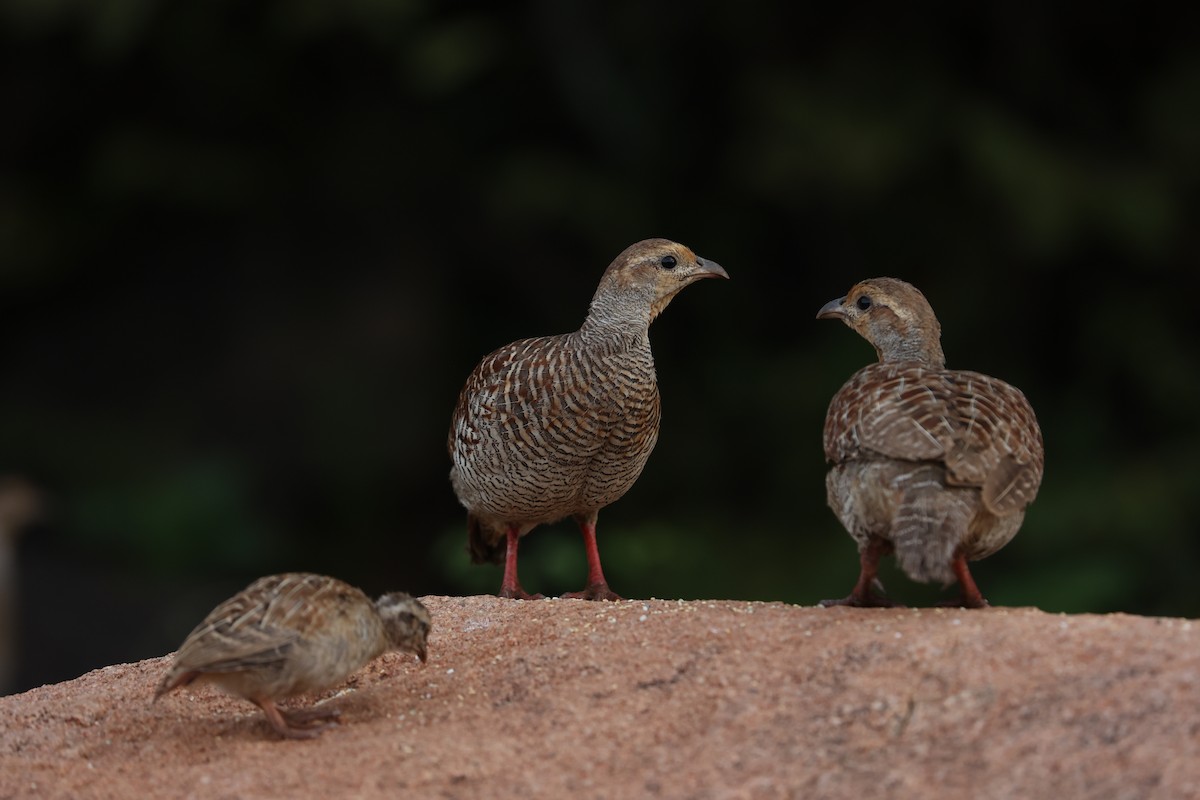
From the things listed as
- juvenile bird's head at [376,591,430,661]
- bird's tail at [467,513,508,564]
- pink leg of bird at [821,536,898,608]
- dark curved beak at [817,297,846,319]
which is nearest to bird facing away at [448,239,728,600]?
bird's tail at [467,513,508,564]

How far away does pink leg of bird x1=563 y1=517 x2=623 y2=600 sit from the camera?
21.9ft

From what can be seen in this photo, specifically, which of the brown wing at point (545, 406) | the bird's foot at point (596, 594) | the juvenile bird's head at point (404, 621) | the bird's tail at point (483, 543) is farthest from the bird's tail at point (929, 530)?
the bird's tail at point (483, 543)

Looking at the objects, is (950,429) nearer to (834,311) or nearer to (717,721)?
(717,721)

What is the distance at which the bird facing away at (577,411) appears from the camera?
251 inches

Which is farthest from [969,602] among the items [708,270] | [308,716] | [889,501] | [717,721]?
[308,716]

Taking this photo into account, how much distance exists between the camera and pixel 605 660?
489cm

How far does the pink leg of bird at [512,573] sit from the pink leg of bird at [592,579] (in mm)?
280

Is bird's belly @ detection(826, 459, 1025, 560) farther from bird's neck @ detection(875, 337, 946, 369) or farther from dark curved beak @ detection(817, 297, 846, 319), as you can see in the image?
dark curved beak @ detection(817, 297, 846, 319)

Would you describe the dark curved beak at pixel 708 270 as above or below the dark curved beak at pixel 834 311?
above

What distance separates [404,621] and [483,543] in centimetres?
244

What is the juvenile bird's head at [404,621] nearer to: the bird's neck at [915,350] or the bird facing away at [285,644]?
the bird facing away at [285,644]

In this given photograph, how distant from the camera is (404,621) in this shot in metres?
4.94


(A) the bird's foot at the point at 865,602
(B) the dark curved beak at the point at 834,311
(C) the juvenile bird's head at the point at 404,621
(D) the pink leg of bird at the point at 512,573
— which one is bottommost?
(D) the pink leg of bird at the point at 512,573

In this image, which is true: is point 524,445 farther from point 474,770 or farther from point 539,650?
point 474,770
